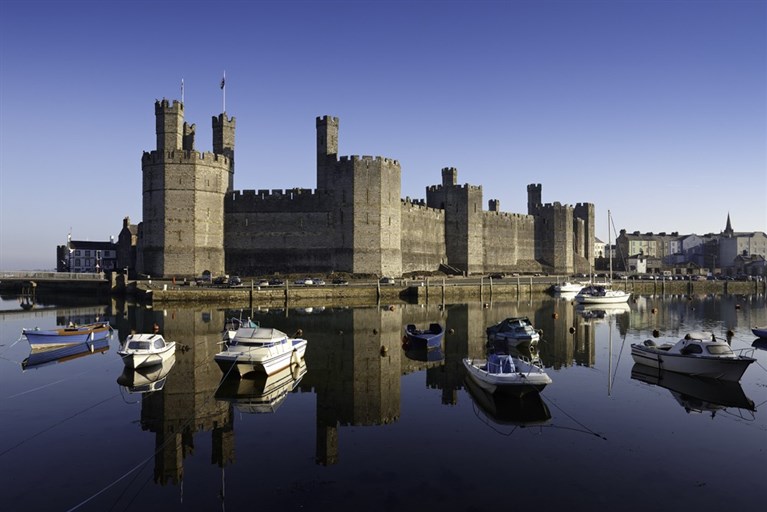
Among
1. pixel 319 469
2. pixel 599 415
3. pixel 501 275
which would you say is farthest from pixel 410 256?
pixel 319 469

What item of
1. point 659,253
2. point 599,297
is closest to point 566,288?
point 599,297

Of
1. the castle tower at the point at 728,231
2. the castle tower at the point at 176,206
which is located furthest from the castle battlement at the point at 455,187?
the castle tower at the point at 728,231

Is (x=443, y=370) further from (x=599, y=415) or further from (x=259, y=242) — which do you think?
(x=259, y=242)

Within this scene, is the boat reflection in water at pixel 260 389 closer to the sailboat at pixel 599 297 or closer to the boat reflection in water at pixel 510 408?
the boat reflection in water at pixel 510 408

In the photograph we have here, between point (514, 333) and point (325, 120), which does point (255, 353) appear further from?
point (325, 120)

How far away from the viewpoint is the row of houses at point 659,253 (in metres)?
82.3

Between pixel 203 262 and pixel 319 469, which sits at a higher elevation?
pixel 203 262

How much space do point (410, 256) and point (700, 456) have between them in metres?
46.8

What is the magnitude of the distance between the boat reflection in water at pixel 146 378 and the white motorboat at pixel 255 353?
1795 mm

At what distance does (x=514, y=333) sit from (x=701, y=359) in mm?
7583

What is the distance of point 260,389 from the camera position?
1641 cm

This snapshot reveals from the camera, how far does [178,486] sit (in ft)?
31.5

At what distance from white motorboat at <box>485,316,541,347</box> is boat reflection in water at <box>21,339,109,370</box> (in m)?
15.9

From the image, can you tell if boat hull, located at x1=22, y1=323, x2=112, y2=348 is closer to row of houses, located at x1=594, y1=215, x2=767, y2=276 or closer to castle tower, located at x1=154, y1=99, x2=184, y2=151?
castle tower, located at x1=154, y1=99, x2=184, y2=151
